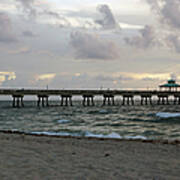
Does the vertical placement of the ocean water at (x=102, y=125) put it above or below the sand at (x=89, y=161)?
A: below

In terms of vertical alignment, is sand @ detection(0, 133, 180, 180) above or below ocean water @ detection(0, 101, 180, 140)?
above

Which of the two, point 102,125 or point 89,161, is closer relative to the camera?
point 89,161

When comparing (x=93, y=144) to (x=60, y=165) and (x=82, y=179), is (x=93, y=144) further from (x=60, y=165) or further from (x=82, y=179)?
(x=82, y=179)

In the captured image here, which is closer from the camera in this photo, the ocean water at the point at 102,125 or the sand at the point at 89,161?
the sand at the point at 89,161

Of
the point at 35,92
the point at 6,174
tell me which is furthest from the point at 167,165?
the point at 35,92

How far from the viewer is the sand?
738cm

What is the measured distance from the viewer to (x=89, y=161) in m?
8.94

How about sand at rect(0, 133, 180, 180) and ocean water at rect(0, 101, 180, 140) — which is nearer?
sand at rect(0, 133, 180, 180)

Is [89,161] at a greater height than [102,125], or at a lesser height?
greater

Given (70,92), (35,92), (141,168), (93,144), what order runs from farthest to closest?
1. (70,92)
2. (35,92)
3. (93,144)
4. (141,168)

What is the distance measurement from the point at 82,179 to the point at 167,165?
3121 millimetres

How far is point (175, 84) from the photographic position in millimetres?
78188

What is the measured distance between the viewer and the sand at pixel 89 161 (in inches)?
290

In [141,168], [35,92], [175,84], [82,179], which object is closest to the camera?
[82,179]
